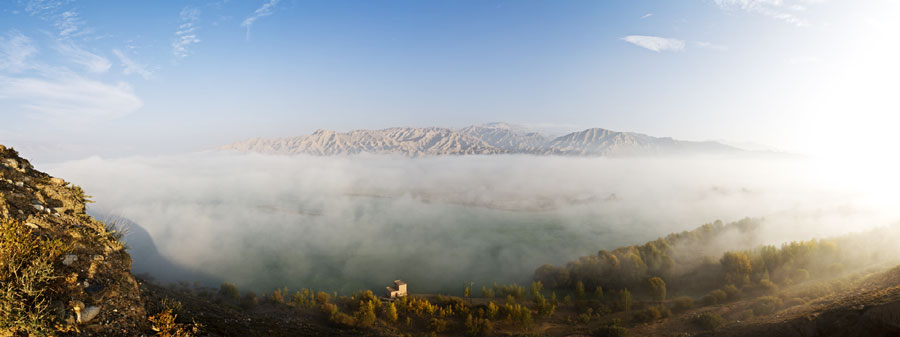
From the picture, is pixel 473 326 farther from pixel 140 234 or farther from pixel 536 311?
pixel 140 234

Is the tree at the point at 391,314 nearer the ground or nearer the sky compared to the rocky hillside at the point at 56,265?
nearer the ground

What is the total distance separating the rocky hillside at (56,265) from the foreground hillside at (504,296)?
3 cm

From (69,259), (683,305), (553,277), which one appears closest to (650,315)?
(683,305)

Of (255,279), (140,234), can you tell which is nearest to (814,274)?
(255,279)

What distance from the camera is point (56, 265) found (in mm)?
8312

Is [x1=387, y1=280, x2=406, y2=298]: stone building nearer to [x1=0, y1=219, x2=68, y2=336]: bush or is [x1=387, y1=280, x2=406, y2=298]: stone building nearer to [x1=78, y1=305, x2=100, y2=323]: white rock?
[x1=78, y1=305, x2=100, y2=323]: white rock

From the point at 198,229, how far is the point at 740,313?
243 m

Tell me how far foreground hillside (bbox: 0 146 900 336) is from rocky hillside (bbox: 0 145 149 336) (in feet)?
0.11

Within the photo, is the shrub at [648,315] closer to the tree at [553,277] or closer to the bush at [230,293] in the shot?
the tree at [553,277]

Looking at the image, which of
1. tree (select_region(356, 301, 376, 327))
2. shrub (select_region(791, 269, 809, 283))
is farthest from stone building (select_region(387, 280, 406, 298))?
shrub (select_region(791, 269, 809, 283))

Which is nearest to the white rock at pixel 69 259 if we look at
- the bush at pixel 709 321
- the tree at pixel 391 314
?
the tree at pixel 391 314

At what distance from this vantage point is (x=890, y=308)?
18891mm

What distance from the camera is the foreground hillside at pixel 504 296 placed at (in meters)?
8.20

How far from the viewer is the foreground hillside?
8.20m
